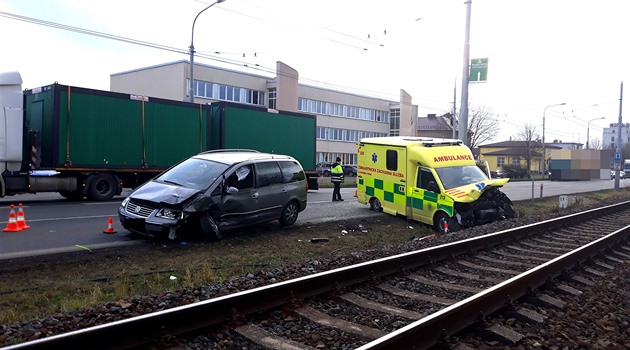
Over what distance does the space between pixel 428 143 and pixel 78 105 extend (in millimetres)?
10651

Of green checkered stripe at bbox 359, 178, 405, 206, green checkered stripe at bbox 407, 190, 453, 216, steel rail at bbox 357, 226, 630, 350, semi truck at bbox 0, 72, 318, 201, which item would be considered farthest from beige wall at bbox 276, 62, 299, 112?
steel rail at bbox 357, 226, 630, 350

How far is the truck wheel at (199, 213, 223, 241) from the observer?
30.9ft

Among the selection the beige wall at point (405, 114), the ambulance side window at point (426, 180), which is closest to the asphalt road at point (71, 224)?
the ambulance side window at point (426, 180)

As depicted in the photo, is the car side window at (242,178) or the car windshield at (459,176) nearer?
the car side window at (242,178)

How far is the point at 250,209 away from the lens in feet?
34.1

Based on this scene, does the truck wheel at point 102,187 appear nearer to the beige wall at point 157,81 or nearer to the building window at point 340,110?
the beige wall at point 157,81

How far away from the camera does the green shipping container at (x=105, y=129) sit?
51.1 ft

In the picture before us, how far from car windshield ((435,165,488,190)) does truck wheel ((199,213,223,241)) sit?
623 centimetres

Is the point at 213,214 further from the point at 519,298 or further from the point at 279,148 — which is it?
the point at 279,148

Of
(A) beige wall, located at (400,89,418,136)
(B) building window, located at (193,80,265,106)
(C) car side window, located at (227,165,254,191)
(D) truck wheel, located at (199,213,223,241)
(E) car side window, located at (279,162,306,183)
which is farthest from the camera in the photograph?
(A) beige wall, located at (400,89,418,136)

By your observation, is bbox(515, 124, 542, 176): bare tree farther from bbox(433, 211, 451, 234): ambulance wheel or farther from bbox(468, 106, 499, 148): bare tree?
bbox(433, 211, 451, 234): ambulance wheel

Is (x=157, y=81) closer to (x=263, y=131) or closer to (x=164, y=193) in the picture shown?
(x=263, y=131)

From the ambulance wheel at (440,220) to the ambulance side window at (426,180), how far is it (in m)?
0.63

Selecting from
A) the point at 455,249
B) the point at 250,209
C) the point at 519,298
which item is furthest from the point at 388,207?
the point at 519,298
